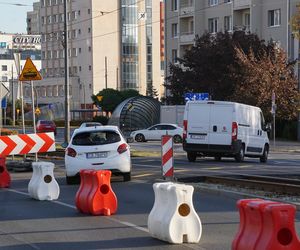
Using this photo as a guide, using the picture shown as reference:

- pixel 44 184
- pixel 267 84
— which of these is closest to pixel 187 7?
pixel 267 84

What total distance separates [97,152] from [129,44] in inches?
4393

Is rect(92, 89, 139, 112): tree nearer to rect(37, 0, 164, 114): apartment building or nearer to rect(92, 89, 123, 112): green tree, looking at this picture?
rect(92, 89, 123, 112): green tree

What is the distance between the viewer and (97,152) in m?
17.2

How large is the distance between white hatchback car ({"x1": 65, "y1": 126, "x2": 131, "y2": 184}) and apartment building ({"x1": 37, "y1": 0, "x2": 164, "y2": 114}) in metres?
99.1

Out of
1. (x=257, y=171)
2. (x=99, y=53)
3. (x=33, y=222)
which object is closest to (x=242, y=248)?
(x=33, y=222)

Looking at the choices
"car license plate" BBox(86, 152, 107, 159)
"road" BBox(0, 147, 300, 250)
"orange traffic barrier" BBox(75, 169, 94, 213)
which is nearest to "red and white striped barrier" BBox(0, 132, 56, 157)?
"road" BBox(0, 147, 300, 250)

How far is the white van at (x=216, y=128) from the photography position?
81.1 feet

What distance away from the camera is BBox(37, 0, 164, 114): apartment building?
121500mm

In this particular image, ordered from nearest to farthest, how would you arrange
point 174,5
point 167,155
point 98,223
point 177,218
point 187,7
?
point 177,218 < point 98,223 < point 167,155 < point 187,7 < point 174,5

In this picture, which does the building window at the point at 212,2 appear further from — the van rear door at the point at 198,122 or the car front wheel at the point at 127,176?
the car front wheel at the point at 127,176

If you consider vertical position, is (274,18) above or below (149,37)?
below

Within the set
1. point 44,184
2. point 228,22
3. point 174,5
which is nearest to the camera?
point 44,184

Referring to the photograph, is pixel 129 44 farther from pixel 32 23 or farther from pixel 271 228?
pixel 271 228

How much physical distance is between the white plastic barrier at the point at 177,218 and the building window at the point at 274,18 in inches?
2057
